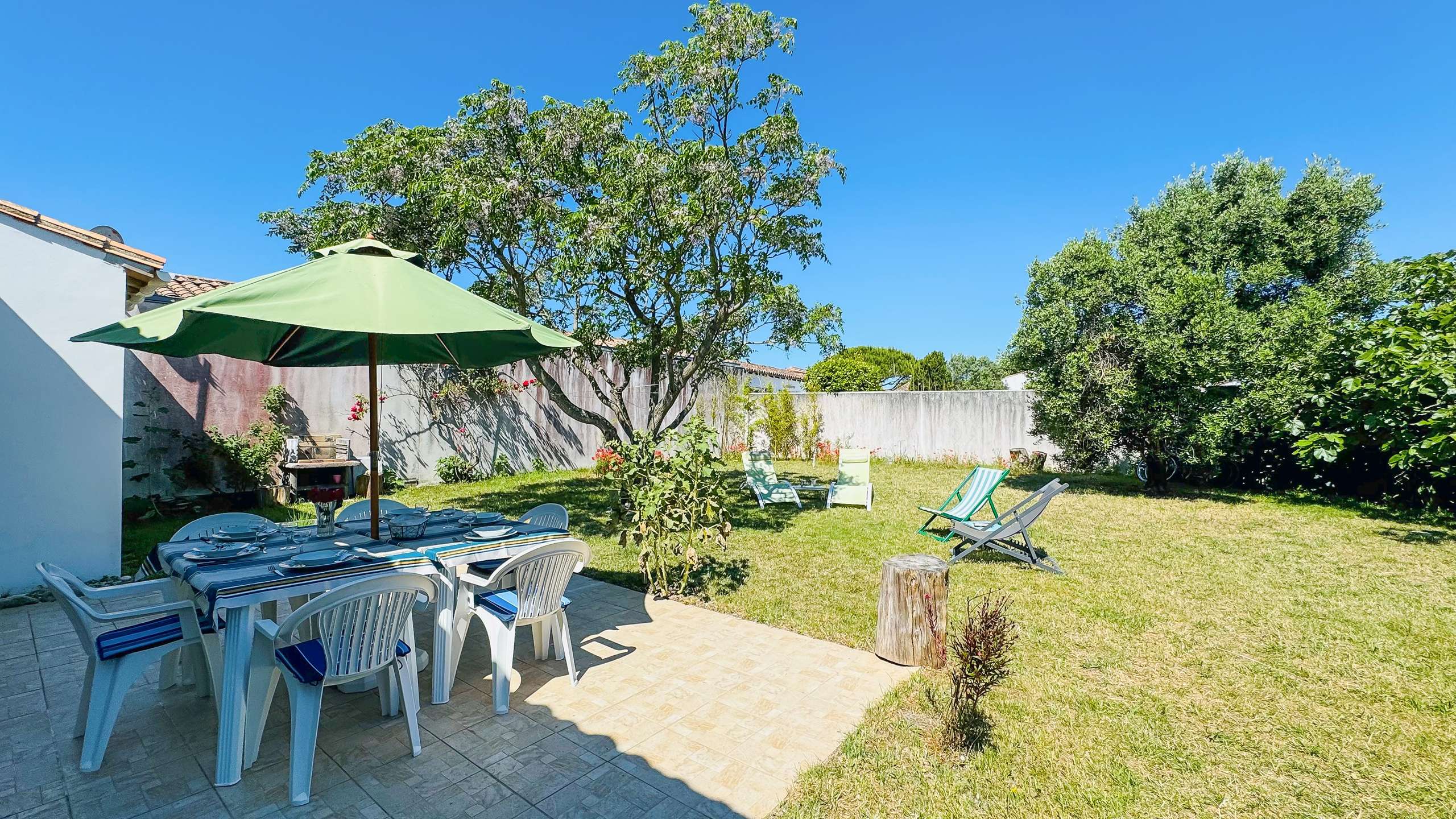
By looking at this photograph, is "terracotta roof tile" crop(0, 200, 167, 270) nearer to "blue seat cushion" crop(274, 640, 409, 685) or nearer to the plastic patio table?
the plastic patio table

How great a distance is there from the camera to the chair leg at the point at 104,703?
8.06 feet

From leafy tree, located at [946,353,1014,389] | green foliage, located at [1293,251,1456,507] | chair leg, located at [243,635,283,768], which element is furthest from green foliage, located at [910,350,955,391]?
chair leg, located at [243,635,283,768]

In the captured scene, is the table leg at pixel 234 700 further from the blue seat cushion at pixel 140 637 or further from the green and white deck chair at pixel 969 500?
the green and white deck chair at pixel 969 500

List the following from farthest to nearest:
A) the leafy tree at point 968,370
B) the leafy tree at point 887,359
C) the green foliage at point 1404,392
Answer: the leafy tree at point 968,370 < the leafy tree at point 887,359 < the green foliage at point 1404,392

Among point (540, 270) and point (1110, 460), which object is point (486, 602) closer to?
point (540, 270)

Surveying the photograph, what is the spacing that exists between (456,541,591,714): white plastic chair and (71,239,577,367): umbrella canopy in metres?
1.20

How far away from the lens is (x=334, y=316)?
2.61m

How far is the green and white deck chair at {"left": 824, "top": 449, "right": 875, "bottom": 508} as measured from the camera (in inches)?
371

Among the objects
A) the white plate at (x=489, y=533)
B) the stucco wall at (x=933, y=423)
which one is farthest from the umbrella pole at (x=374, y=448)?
the stucco wall at (x=933, y=423)

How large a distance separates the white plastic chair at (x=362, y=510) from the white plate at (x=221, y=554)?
1.30m

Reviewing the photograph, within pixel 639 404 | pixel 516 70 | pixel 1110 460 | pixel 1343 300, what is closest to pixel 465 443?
pixel 639 404

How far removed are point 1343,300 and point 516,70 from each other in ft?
48.6

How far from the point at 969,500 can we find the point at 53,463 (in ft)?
29.7

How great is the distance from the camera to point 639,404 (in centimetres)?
1527
